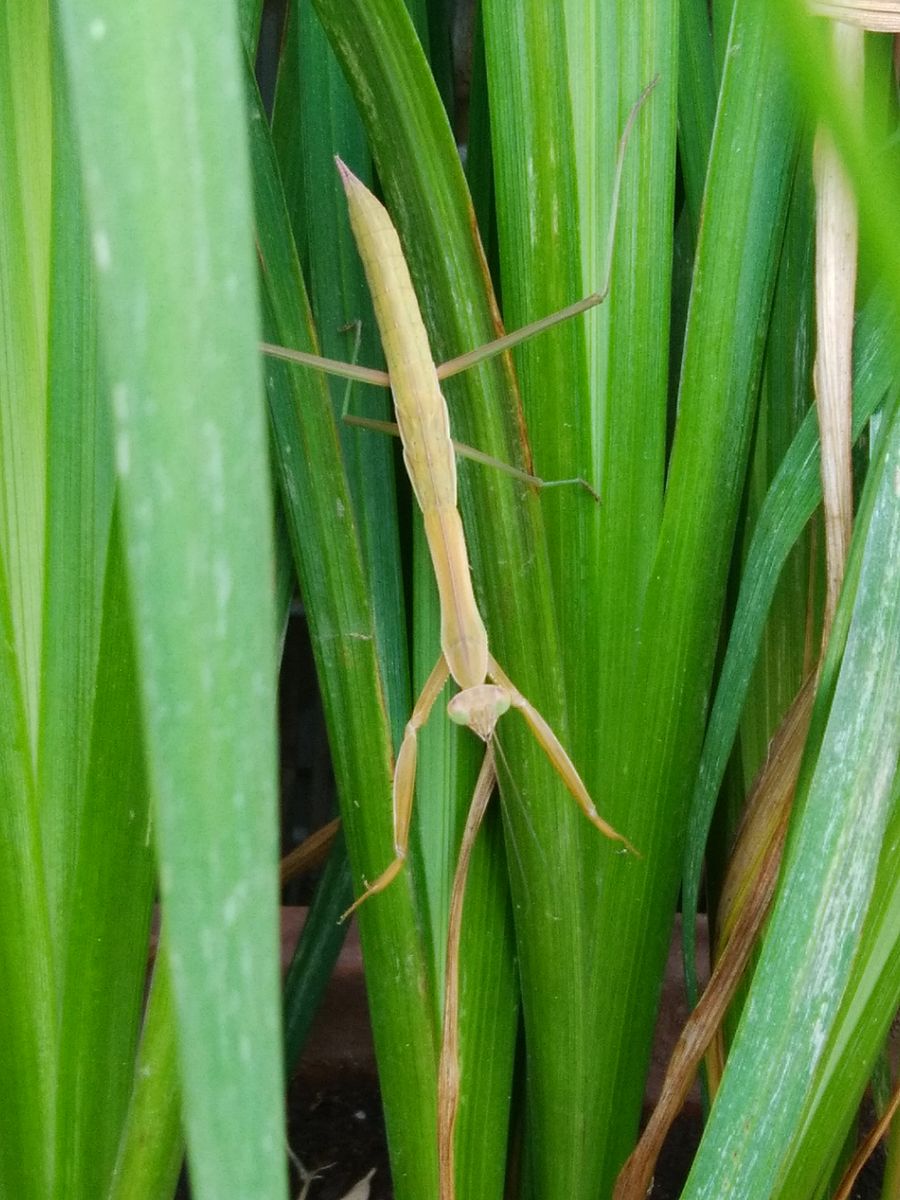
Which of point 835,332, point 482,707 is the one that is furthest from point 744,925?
point 835,332

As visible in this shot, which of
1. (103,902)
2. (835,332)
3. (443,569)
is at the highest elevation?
(835,332)

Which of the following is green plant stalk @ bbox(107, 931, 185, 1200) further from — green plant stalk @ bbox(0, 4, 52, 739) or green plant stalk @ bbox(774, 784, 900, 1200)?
green plant stalk @ bbox(774, 784, 900, 1200)

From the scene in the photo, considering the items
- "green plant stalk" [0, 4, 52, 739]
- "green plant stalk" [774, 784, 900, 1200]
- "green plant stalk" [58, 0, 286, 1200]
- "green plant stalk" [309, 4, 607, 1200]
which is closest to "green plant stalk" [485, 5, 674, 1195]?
"green plant stalk" [309, 4, 607, 1200]

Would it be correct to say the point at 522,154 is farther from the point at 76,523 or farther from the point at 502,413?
the point at 76,523

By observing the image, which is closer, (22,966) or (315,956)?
(22,966)

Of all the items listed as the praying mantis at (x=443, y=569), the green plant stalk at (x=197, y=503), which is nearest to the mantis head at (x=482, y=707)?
the praying mantis at (x=443, y=569)

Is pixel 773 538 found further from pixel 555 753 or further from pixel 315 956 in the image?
pixel 315 956
